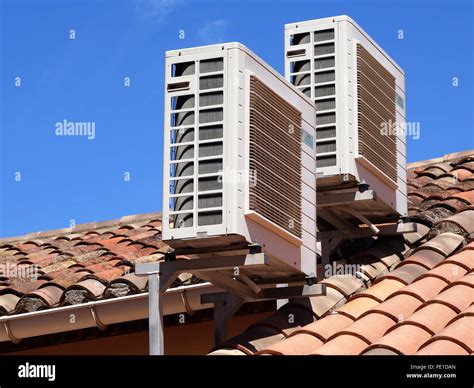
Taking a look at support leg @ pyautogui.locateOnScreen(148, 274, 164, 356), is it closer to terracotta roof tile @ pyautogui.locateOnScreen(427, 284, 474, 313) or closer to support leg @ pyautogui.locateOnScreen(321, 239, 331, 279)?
terracotta roof tile @ pyautogui.locateOnScreen(427, 284, 474, 313)

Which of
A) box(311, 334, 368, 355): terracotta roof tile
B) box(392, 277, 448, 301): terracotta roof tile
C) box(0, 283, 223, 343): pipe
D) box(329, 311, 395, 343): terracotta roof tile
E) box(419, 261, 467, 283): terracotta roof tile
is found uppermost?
box(419, 261, 467, 283): terracotta roof tile

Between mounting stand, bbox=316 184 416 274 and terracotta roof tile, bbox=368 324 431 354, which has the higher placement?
mounting stand, bbox=316 184 416 274

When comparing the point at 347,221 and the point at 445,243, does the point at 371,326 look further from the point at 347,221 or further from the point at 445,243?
the point at 347,221

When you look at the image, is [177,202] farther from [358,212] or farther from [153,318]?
[358,212]

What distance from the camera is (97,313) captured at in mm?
8266

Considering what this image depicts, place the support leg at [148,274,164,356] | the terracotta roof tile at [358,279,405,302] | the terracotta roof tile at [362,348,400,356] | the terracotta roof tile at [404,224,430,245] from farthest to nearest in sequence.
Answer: the terracotta roof tile at [404,224,430,245], the terracotta roof tile at [358,279,405,302], the support leg at [148,274,164,356], the terracotta roof tile at [362,348,400,356]

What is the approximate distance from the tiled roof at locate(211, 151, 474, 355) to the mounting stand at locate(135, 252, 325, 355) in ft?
0.49

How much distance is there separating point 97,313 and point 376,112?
2.43m

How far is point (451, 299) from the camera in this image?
23.5ft

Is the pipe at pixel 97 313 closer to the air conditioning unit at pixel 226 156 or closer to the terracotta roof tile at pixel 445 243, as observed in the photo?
the air conditioning unit at pixel 226 156

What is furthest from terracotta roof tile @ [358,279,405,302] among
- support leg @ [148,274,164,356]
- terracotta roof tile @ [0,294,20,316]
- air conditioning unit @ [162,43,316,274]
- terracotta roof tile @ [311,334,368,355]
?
terracotta roof tile @ [0,294,20,316]

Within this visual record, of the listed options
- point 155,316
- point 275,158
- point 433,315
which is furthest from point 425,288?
point 155,316

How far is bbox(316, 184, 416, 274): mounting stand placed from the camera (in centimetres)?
835
